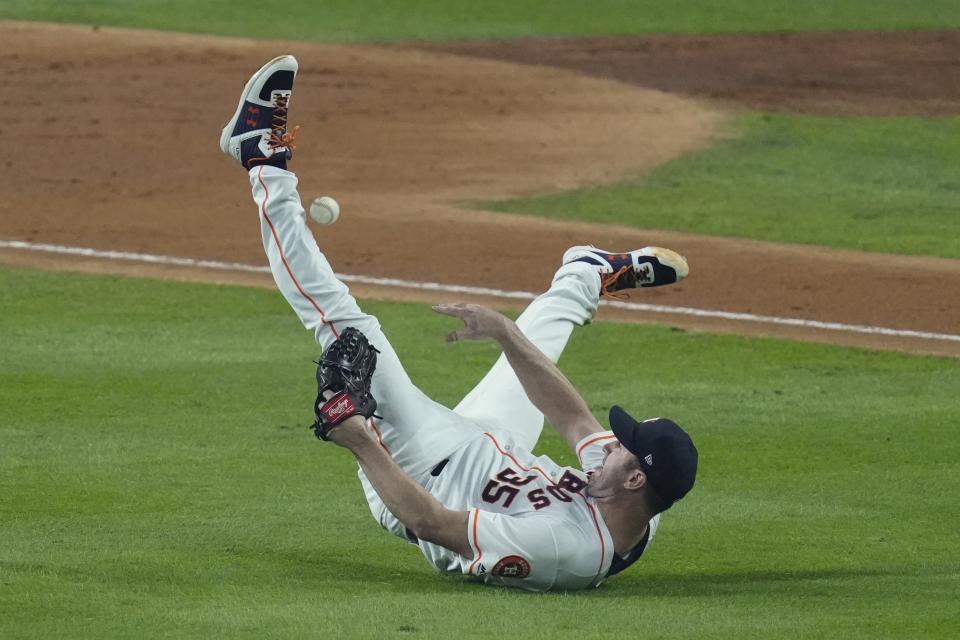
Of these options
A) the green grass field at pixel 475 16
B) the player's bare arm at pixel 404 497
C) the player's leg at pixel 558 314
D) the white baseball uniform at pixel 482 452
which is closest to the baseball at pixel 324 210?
the white baseball uniform at pixel 482 452

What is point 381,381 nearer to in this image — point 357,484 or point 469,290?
point 357,484

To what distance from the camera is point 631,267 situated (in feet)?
22.8

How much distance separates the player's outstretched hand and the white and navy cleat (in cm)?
97

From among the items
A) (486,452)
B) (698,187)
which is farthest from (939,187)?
(486,452)

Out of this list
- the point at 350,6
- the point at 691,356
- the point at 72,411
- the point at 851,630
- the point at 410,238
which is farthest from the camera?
the point at 350,6

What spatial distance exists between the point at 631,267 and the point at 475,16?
17.2 metres

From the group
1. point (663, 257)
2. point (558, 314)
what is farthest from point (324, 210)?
point (663, 257)

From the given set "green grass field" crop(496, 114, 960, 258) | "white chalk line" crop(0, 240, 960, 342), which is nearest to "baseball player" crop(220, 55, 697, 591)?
"white chalk line" crop(0, 240, 960, 342)

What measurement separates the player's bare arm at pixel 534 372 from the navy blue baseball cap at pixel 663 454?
0.53 metres

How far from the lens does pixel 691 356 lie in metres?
9.77

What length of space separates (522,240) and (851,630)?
8.39 metres

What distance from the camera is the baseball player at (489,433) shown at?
17.7 ft

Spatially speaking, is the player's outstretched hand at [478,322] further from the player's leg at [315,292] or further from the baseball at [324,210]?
the baseball at [324,210]

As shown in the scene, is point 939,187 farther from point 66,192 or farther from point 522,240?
point 66,192
